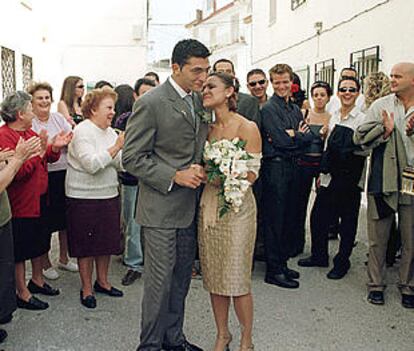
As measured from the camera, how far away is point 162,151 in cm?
336

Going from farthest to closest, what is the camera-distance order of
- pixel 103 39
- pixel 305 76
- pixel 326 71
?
1. pixel 103 39
2. pixel 305 76
3. pixel 326 71

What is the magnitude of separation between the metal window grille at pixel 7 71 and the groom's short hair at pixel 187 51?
21.8 ft

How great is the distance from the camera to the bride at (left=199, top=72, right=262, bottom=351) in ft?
11.4

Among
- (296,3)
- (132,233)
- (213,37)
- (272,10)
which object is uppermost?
(213,37)

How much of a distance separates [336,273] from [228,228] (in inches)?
89.5

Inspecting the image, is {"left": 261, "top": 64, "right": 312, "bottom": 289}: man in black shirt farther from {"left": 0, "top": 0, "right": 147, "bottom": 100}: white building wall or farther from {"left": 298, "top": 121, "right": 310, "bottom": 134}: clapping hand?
{"left": 0, "top": 0, "right": 147, "bottom": 100}: white building wall

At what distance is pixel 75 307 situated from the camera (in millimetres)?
4492

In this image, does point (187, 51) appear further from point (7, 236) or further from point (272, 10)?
point (272, 10)

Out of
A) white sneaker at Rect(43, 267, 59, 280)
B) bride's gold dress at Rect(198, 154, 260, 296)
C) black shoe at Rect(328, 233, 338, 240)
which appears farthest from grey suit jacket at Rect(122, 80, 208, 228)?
black shoe at Rect(328, 233, 338, 240)

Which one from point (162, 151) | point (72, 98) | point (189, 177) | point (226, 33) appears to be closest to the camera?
point (189, 177)

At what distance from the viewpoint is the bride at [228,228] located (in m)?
3.47

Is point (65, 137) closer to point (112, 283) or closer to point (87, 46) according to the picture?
point (112, 283)

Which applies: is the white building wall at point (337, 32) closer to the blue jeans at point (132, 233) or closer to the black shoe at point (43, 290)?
the blue jeans at point (132, 233)

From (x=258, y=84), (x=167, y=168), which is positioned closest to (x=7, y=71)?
(x=258, y=84)
